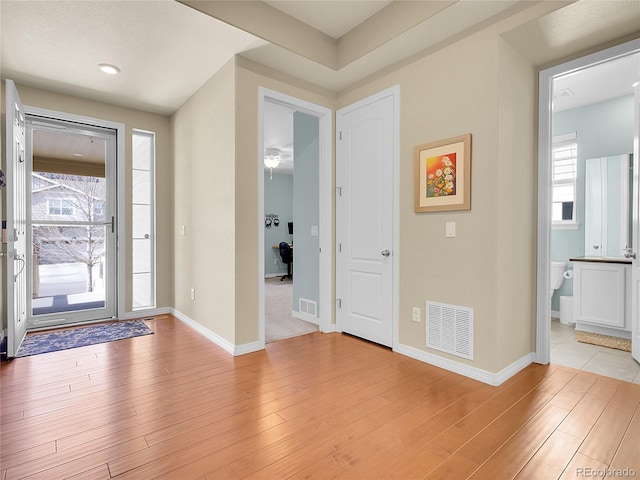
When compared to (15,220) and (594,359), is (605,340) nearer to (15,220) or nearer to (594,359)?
(594,359)

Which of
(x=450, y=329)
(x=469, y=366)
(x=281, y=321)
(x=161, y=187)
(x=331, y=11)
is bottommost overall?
(x=281, y=321)

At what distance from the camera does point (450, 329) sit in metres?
2.68

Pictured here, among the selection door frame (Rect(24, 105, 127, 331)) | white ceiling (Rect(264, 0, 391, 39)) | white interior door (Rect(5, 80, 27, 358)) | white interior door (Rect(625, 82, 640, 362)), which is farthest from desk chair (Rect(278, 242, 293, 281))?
white interior door (Rect(625, 82, 640, 362))

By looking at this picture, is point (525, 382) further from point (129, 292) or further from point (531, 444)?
point (129, 292)

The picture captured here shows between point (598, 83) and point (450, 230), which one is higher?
point (598, 83)

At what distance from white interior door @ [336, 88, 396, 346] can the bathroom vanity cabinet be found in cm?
243

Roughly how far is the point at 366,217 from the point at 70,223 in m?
3.57

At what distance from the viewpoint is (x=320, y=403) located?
2.18 m

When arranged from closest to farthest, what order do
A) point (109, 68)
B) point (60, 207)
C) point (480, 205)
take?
point (480, 205)
point (109, 68)
point (60, 207)

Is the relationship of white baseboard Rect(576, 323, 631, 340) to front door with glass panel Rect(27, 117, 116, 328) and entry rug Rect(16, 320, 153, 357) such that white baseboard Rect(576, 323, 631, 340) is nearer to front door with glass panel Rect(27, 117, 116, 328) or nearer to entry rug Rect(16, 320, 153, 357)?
entry rug Rect(16, 320, 153, 357)

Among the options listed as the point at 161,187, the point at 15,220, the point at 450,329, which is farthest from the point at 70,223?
the point at 450,329

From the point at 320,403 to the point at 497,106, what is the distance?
7.98ft

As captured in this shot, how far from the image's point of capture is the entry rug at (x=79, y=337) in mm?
3219

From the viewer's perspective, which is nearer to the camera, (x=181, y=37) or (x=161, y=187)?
(x=181, y=37)
